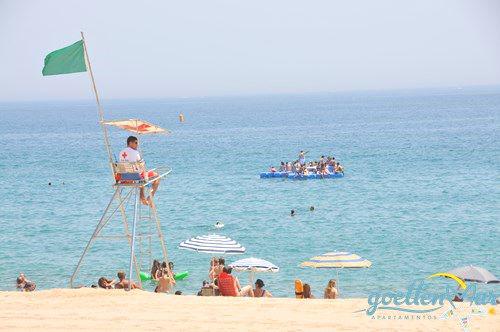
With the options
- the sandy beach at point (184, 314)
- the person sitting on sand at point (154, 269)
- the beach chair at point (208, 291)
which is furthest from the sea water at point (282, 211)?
the sandy beach at point (184, 314)

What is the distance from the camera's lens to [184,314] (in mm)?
14508

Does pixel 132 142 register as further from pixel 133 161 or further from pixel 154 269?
pixel 154 269

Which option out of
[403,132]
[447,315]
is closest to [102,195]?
[447,315]

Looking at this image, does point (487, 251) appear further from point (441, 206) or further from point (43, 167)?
point (43, 167)

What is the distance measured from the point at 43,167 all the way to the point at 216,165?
622 inches

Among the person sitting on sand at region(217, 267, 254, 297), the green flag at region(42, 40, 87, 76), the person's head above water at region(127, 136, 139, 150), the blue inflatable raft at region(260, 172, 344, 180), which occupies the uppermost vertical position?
the green flag at region(42, 40, 87, 76)

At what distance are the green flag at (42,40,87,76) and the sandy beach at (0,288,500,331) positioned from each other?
475cm

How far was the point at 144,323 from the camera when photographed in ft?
45.6

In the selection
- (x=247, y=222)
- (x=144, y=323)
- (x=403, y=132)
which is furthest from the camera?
(x=403, y=132)

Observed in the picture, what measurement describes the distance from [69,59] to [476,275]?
11.0m

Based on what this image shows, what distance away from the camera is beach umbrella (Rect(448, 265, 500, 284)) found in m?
19.8

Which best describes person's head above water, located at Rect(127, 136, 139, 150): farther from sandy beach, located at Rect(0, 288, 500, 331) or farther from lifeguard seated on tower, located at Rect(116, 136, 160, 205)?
sandy beach, located at Rect(0, 288, 500, 331)

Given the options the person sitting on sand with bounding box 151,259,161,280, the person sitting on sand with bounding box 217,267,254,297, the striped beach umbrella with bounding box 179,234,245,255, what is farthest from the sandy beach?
the person sitting on sand with bounding box 151,259,161,280

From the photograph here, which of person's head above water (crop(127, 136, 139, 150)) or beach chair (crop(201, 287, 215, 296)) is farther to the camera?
beach chair (crop(201, 287, 215, 296))
